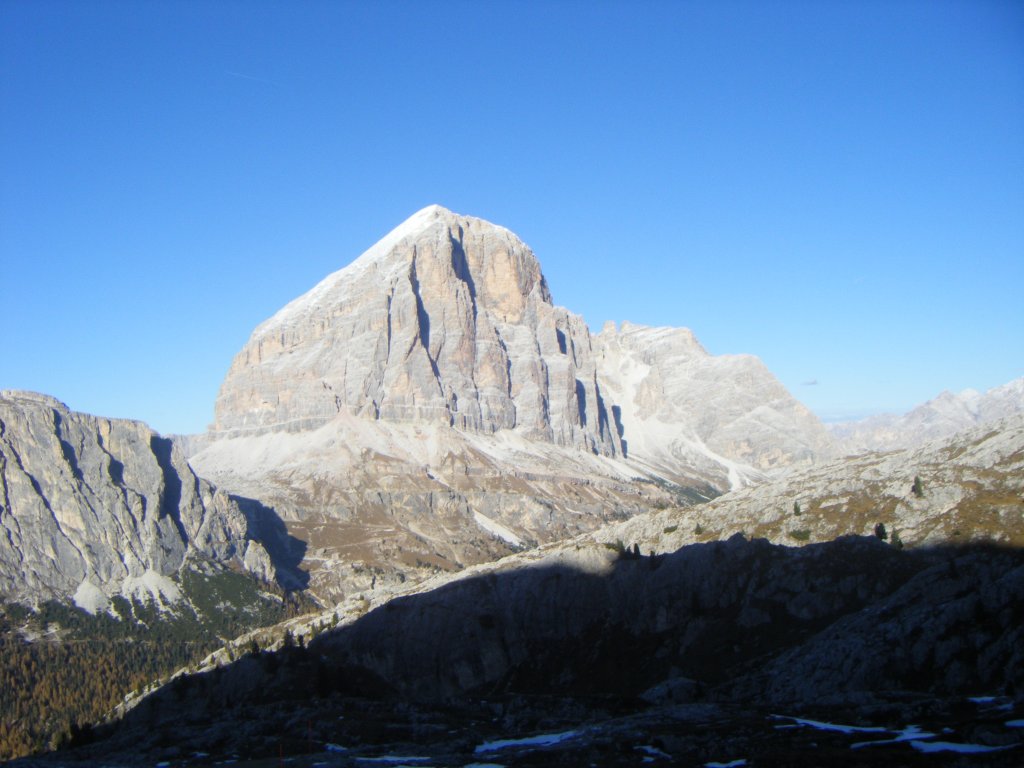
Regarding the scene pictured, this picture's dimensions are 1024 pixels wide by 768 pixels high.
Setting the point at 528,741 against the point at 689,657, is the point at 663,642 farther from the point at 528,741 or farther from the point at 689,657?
the point at 528,741

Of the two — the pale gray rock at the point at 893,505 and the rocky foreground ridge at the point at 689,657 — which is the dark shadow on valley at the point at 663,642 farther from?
the pale gray rock at the point at 893,505

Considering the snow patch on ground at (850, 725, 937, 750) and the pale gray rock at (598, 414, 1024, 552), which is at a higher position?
the pale gray rock at (598, 414, 1024, 552)

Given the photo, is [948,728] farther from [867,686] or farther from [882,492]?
[882,492]

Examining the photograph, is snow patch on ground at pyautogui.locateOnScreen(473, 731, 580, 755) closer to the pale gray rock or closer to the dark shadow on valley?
the dark shadow on valley

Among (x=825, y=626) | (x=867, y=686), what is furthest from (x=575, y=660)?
(x=867, y=686)

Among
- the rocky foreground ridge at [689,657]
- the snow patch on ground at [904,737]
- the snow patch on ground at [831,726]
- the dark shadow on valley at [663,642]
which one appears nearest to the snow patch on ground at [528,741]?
the rocky foreground ridge at [689,657]

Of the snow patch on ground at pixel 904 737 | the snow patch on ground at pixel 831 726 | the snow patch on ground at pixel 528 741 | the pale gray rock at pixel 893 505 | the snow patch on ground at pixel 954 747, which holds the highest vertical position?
the pale gray rock at pixel 893 505

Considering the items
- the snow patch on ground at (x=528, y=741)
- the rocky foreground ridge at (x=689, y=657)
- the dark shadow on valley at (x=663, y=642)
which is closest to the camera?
the rocky foreground ridge at (x=689, y=657)

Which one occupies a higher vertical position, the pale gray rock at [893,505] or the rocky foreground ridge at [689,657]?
the pale gray rock at [893,505]

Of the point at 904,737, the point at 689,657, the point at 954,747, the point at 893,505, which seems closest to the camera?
the point at 954,747

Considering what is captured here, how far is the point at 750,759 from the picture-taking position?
64000 millimetres

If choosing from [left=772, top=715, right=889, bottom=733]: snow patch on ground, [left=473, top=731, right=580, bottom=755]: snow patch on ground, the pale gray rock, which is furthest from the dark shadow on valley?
[left=473, top=731, right=580, bottom=755]: snow patch on ground

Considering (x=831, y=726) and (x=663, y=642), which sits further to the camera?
(x=663, y=642)

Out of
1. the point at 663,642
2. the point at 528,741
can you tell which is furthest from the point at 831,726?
the point at 663,642
